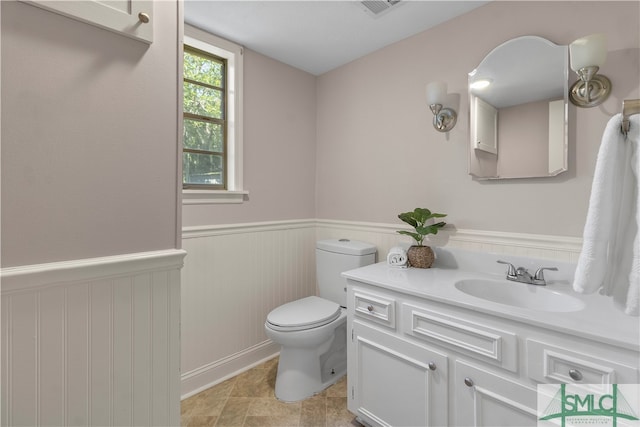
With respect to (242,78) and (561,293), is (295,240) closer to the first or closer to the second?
(242,78)

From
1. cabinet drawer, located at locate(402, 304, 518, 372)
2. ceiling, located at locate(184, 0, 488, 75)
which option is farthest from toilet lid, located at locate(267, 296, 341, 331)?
ceiling, located at locate(184, 0, 488, 75)

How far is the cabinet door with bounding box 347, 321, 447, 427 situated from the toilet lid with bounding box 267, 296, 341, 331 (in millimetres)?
286

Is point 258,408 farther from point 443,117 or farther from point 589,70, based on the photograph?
point 589,70

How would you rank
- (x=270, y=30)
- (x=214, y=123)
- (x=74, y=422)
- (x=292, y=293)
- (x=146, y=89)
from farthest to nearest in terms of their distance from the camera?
(x=292, y=293) → (x=214, y=123) → (x=270, y=30) → (x=146, y=89) → (x=74, y=422)

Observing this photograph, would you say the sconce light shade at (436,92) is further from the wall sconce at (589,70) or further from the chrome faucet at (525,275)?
the chrome faucet at (525,275)

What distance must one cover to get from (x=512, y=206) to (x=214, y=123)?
195 cm

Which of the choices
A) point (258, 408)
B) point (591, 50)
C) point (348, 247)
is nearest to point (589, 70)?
point (591, 50)

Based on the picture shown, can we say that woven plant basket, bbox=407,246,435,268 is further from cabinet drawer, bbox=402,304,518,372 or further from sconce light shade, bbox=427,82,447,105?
sconce light shade, bbox=427,82,447,105

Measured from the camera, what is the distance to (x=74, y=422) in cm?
77

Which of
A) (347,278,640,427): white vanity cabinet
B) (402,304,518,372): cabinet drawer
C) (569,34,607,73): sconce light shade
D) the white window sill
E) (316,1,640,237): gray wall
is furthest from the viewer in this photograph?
the white window sill

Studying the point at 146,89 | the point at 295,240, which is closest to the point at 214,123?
the point at 295,240

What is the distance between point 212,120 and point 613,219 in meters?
2.13

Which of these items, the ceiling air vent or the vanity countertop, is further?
the ceiling air vent

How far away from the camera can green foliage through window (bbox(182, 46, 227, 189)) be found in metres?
1.96
